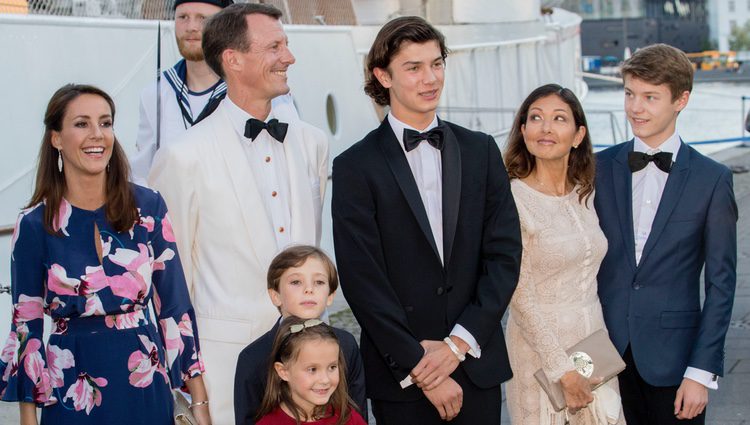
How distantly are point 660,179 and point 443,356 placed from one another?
4.24 ft

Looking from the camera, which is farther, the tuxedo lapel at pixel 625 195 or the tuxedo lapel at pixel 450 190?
the tuxedo lapel at pixel 625 195

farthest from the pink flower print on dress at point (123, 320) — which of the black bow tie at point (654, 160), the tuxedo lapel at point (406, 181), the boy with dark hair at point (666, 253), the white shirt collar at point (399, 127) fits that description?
the black bow tie at point (654, 160)

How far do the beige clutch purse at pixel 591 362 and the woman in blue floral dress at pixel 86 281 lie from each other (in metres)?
→ 1.55

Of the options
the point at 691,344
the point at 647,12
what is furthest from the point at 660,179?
the point at 647,12

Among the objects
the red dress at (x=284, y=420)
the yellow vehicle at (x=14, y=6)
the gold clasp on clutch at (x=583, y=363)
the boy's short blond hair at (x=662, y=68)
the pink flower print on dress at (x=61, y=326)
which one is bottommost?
the gold clasp on clutch at (x=583, y=363)

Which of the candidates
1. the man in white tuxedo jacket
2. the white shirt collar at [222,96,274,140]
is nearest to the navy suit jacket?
the man in white tuxedo jacket

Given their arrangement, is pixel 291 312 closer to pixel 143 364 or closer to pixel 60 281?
pixel 143 364

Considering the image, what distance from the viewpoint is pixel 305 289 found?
3941mm

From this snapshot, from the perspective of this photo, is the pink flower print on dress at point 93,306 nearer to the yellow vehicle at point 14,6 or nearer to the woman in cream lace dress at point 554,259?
the woman in cream lace dress at point 554,259

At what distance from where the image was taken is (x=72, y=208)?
12.9ft

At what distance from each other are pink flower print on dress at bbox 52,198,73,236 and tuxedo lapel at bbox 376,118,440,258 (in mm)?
1186

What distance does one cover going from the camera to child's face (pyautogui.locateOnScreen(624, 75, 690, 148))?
4.55 meters

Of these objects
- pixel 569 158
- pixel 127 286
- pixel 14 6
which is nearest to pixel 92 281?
pixel 127 286

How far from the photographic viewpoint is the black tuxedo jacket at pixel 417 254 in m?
4.12
